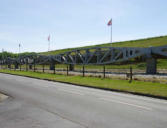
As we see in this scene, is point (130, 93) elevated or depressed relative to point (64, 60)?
depressed

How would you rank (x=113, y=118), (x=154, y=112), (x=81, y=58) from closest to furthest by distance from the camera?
(x=113, y=118)
(x=154, y=112)
(x=81, y=58)

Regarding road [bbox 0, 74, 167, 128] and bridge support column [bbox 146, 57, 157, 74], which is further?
bridge support column [bbox 146, 57, 157, 74]

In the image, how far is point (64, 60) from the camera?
52.0m

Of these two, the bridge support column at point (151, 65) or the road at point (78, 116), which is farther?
the bridge support column at point (151, 65)

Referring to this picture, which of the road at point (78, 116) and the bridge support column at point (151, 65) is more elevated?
the bridge support column at point (151, 65)

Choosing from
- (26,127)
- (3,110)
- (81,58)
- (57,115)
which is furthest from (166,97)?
(81,58)

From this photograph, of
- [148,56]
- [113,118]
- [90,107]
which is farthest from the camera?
[148,56]

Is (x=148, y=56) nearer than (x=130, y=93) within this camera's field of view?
No

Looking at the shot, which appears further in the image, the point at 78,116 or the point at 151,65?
the point at 151,65

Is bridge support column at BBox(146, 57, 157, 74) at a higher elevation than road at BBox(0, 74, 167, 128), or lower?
higher

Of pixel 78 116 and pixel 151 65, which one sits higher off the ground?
pixel 151 65

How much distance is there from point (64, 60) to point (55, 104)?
44.7 meters

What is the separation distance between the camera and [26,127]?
4828 mm

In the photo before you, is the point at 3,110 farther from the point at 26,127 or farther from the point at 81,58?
the point at 81,58
